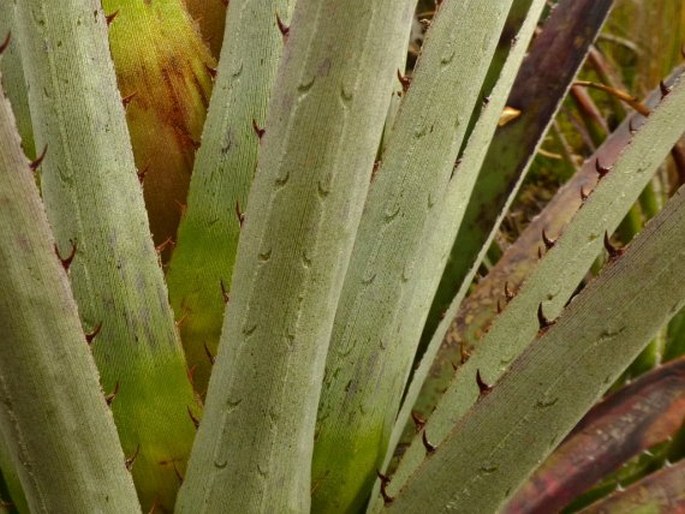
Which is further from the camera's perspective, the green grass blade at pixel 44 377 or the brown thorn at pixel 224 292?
the brown thorn at pixel 224 292

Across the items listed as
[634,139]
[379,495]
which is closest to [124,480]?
[379,495]

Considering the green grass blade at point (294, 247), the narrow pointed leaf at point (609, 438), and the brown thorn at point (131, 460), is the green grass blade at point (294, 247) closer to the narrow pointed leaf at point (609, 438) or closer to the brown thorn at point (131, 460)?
the brown thorn at point (131, 460)

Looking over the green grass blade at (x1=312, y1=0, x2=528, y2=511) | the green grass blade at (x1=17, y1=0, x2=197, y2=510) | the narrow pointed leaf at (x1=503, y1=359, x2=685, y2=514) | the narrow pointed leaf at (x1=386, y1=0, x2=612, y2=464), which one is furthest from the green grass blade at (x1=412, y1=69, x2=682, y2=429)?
the green grass blade at (x1=17, y1=0, x2=197, y2=510)

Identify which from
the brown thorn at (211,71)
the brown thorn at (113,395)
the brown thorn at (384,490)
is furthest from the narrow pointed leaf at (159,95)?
the brown thorn at (384,490)

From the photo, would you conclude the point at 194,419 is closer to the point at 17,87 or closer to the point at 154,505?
the point at 154,505

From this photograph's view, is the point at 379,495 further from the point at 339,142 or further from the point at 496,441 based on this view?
the point at 339,142

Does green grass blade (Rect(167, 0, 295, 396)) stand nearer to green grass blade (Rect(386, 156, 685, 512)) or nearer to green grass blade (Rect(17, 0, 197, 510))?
Answer: green grass blade (Rect(17, 0, 197, 510))

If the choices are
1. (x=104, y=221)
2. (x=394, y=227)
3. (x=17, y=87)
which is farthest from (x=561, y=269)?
(x=17, y=87)
